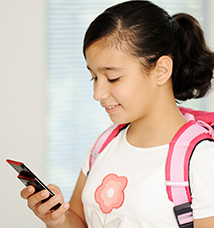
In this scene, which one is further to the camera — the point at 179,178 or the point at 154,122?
the point at 154,122

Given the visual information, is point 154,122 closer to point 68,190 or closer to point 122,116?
point 122,116

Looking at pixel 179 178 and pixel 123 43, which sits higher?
pixel 123 43

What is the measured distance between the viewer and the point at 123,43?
3.11ft

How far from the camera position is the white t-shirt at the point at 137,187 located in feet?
2.83

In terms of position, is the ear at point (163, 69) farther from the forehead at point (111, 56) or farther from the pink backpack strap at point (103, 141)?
the pink backpack strap at point (103, 141)

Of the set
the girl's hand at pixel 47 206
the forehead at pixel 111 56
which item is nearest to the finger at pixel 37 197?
the girl's hand at pixel 47 206

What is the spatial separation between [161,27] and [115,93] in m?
0.23

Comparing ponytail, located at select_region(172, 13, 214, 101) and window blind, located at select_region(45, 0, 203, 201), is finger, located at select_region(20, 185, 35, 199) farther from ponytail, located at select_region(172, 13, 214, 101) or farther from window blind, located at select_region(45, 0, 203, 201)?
window blind, located at select_region(45, 0, 203, 201)

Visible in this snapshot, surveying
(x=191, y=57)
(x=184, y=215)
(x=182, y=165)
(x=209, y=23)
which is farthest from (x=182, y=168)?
(x=209, y=23)

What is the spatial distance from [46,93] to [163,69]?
53.6 inches

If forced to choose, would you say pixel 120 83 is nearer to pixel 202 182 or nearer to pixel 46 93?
pixel 202 182

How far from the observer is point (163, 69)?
991 mm

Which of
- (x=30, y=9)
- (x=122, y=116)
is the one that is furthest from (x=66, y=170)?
(x=122, y=116)

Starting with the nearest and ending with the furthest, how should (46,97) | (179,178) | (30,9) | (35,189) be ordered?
1. (179,178)
2. (35,189)
3. (30,9)
4. (46,97)
